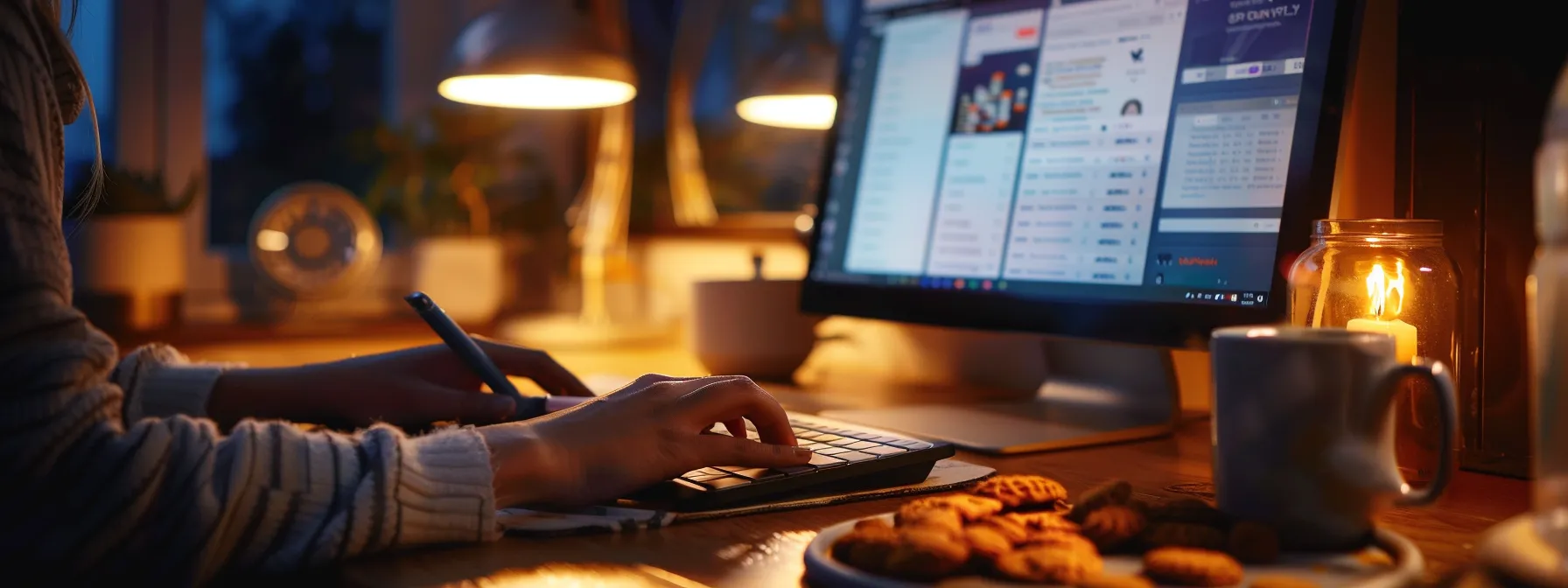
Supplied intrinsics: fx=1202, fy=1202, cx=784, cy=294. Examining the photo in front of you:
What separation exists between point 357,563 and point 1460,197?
0.66m

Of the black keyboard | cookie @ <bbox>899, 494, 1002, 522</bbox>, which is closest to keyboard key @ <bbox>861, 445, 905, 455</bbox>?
the black keyboard

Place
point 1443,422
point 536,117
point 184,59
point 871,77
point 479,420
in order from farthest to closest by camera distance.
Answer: point 536,117 < point 184,59 < point 871,77 < point 479,420 < point 1443,422

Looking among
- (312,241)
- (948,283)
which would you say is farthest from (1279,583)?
(312,241)

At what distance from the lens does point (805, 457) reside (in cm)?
61

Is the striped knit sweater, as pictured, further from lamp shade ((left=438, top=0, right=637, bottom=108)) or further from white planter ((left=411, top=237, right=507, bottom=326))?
white planter ((left=411, top=237, right=507, bottom=326))

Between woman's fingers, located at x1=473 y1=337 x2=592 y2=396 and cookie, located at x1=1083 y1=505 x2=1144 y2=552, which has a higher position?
cookie, located at x1=1083 y1=505 x2=1144 y2=552

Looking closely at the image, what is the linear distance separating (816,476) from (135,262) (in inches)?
57.1

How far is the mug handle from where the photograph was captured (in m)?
0.42

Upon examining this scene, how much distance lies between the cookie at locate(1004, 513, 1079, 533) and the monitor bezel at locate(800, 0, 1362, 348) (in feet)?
1.08

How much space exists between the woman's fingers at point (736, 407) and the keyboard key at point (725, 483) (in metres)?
0.03

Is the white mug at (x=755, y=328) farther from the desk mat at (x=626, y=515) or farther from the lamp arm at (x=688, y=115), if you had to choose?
the lamp arm at (x=688, y=115)

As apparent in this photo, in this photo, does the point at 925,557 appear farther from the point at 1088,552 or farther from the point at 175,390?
the point at 175,390

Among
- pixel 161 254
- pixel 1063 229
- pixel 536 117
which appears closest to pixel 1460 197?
pixel 1063 229

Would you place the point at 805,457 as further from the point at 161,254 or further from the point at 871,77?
the point at 161,254
